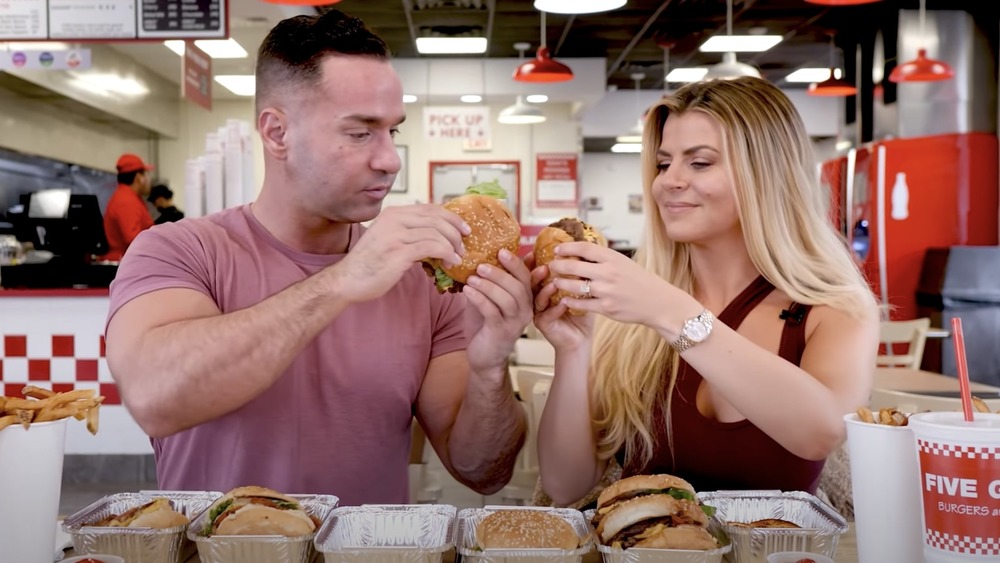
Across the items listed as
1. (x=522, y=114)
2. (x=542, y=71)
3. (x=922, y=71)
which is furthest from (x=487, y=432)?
(x=522, y=114)

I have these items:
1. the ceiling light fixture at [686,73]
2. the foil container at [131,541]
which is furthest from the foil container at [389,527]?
the ceiling light fixture at [686,73]

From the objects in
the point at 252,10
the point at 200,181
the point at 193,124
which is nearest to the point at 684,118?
the point at 200,181

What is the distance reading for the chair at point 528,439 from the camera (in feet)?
10.5

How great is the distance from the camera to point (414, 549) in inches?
42.2

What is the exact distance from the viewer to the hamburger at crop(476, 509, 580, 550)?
1.10 m

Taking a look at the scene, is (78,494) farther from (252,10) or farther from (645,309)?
(645,309)

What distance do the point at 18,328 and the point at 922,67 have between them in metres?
6.66

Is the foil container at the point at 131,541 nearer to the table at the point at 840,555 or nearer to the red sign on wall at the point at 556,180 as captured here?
the table at the point at 840,555

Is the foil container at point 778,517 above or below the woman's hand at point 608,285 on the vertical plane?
below

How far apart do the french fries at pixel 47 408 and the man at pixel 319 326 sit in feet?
1.25

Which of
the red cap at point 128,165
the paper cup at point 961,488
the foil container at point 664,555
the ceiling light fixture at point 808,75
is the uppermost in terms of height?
the ceiling light fixture at point 808,75

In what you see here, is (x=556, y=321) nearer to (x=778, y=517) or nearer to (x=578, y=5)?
(x=778, y=517)

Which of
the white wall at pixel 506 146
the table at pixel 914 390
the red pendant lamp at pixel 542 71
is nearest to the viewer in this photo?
the table at pixel 914 390

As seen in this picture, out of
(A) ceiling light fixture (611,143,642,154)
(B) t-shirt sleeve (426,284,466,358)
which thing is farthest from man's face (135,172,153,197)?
(A) ceiling light fixture (611,143,642,154)
